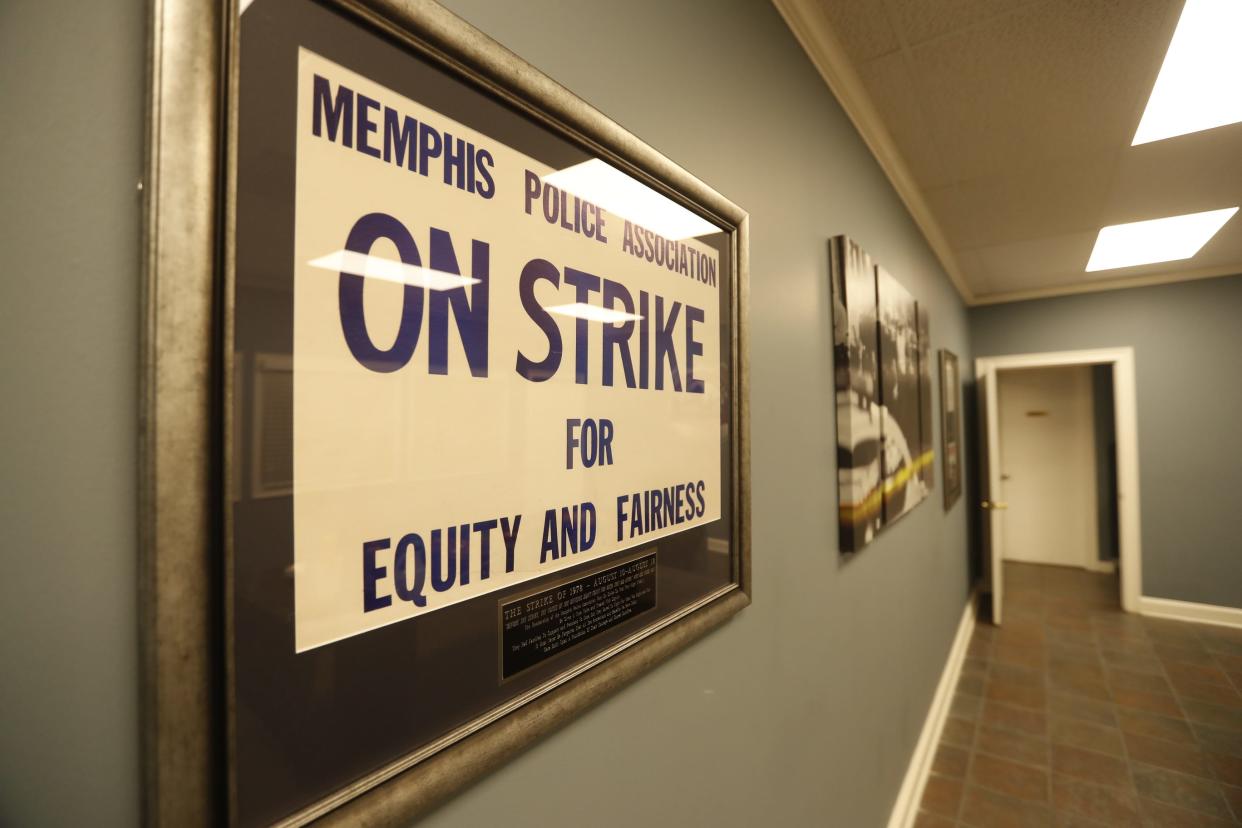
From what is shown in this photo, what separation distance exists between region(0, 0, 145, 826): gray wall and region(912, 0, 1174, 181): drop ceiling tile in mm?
1862

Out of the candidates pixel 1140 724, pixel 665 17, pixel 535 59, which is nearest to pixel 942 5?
pixel 665 17

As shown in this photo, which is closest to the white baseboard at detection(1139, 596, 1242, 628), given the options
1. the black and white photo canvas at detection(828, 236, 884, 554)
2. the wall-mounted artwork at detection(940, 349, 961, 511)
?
the wall-mounted artwork at detection(940, 349, 961, 511)

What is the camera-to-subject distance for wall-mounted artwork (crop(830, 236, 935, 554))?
5.07ft

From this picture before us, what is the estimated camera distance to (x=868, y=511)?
1.67m

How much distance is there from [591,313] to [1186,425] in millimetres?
5381

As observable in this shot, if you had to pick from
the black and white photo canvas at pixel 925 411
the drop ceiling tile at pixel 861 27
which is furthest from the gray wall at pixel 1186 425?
the drop ceiling tile at pixel 861 27

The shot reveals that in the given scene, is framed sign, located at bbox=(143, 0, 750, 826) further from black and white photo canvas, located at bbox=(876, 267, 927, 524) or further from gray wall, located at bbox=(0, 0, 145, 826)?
black and white photo canvas, located at bbox=(876, 267, 927, 524)

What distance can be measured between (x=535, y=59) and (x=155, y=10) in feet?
1.31

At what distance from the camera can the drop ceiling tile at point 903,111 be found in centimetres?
165

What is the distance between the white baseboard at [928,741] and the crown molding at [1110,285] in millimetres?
2678

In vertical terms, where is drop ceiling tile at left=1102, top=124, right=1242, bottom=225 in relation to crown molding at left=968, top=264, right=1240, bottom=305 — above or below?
above

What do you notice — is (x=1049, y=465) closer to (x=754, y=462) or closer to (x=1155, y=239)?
(x=1155, y=239)

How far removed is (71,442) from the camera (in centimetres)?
38

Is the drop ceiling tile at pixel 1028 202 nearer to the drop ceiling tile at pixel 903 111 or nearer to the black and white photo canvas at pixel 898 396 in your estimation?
the drop ceiling tile at pixel 903 111
